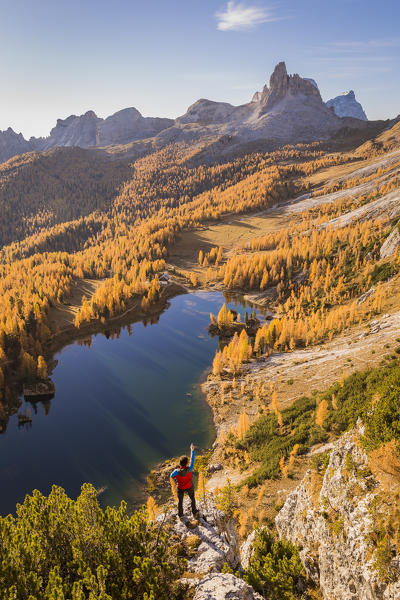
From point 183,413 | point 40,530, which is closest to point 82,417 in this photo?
point 183,413

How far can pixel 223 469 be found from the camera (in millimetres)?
47812

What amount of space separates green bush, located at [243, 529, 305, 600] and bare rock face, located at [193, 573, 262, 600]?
5.11 meters

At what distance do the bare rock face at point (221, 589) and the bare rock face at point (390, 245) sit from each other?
105285 mm

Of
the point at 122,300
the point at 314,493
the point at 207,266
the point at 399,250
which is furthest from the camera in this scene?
the point at 207,266

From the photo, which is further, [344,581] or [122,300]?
[122,300]

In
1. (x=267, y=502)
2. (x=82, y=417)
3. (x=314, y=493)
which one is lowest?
(x=82, y=417)

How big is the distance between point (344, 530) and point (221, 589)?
23.9 feet

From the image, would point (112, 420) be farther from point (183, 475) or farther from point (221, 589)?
point (221, 589)

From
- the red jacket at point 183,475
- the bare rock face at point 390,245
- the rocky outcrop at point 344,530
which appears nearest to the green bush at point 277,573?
the rocky outcrop at point 344,530

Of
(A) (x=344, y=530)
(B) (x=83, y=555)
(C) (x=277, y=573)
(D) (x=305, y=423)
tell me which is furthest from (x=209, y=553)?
(D) (x=305, y=423)

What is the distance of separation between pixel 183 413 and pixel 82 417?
24557 mm

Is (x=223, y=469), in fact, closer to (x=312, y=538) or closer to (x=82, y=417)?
(x=312, y=538)

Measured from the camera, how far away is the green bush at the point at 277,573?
1708 cm

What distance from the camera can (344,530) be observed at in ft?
50.7
